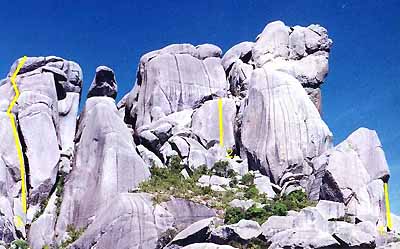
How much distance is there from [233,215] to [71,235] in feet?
28.2

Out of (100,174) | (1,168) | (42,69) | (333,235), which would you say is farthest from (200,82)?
(333,235)

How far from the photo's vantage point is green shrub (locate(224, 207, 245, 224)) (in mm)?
28797

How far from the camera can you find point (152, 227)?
2878 cm

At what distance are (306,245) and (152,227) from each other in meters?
7.93

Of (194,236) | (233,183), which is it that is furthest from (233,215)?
(233,183)

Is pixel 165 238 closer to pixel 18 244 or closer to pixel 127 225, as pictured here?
pixel 127 225

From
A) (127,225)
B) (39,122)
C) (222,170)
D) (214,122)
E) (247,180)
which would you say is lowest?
(127,225)

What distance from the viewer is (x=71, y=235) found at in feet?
103

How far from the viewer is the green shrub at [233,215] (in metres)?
28.8

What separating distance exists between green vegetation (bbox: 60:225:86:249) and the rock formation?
12cm

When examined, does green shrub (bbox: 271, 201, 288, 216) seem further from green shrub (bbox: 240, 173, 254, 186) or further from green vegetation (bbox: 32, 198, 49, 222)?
green vegetation (bbox: 32, 198, 49, 222)

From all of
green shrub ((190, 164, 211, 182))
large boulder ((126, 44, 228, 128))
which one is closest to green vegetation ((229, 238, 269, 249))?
green shrub ((190, 164, 211, 182))

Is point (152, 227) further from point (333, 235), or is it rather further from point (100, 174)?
point (333, 235)

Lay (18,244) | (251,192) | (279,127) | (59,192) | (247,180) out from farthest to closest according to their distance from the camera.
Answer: (279,127) → (247,180) → (59,192) → (251,192) → (18,244)
